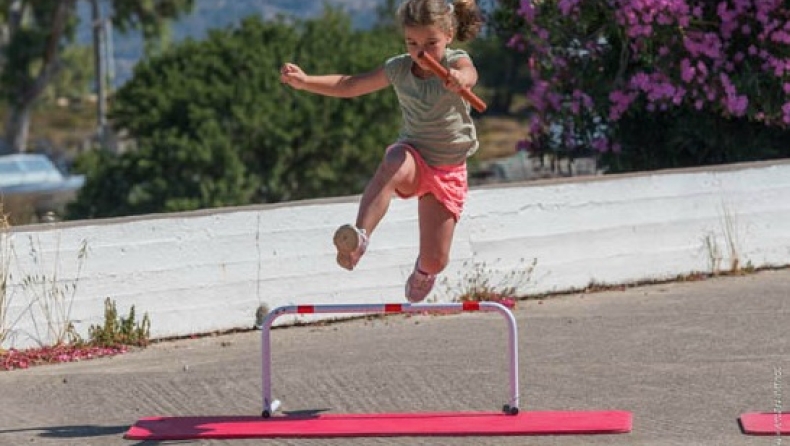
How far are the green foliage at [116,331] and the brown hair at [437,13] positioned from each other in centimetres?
331

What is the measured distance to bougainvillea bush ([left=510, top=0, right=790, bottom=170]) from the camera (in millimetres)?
14188

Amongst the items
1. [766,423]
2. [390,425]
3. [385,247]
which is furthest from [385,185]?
[385,247]

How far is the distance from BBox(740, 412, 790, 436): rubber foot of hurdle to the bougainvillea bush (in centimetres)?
670

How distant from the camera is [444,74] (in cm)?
747

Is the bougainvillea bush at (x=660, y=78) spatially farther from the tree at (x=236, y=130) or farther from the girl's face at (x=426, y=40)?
the tree at (x=236, y=130)

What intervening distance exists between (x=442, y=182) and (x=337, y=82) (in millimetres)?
689

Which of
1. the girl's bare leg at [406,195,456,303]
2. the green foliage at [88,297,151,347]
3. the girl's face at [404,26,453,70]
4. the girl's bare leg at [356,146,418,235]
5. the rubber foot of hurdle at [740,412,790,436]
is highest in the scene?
the girl's face at [404,26,453,70]

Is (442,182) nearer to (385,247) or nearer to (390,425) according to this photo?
(390,425)

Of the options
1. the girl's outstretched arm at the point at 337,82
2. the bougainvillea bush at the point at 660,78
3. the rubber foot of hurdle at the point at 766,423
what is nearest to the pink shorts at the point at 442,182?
the girl's outstretched arm at the point at 337,82

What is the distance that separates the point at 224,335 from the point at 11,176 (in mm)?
29120

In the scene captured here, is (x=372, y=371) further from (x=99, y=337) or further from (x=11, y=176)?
(x=11, y=176)

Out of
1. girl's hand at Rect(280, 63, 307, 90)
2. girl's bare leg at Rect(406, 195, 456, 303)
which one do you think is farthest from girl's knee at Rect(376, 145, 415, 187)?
girl's hand at Rect(280, 63, 307, 90)

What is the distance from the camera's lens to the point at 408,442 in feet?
24.8

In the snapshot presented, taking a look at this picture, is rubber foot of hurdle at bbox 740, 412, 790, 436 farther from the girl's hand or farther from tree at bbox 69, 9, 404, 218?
tree at bbox 69, 9, 404, 218
